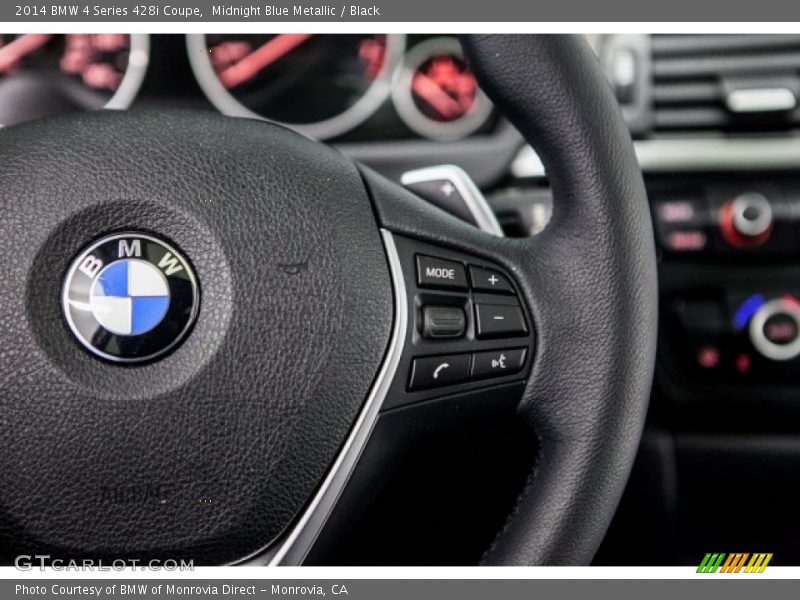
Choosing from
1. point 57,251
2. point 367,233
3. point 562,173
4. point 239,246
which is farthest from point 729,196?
point 57,251

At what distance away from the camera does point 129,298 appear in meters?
0.64

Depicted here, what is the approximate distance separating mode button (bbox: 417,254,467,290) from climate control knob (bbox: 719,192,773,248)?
45cm

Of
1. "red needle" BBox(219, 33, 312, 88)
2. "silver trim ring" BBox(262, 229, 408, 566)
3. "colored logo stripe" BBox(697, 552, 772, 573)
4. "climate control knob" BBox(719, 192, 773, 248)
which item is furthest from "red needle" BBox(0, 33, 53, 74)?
"colored logo stripe" BBox(697, 552, 772, 573)

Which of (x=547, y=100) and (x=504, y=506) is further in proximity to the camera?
(x=504, y=506)

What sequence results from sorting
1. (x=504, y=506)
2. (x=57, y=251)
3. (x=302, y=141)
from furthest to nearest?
(x=504, y=506)
(x=302, y=141)
(x=57, y=251)

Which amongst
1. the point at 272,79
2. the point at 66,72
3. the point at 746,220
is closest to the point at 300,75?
the point at 272,79

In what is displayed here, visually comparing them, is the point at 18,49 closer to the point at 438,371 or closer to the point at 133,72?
the point at 133,72

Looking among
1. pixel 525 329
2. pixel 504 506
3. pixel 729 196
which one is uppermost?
pixel 729 196

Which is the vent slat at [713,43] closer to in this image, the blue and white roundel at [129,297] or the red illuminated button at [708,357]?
the red illuminated button at [708,357]

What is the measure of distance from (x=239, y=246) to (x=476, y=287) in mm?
194

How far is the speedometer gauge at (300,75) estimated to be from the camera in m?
1.17

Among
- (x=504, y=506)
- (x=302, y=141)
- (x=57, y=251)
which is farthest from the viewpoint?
(x=504, y=506)

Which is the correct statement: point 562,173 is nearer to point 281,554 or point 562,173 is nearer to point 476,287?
point 476,287

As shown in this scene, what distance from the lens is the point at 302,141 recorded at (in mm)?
749
